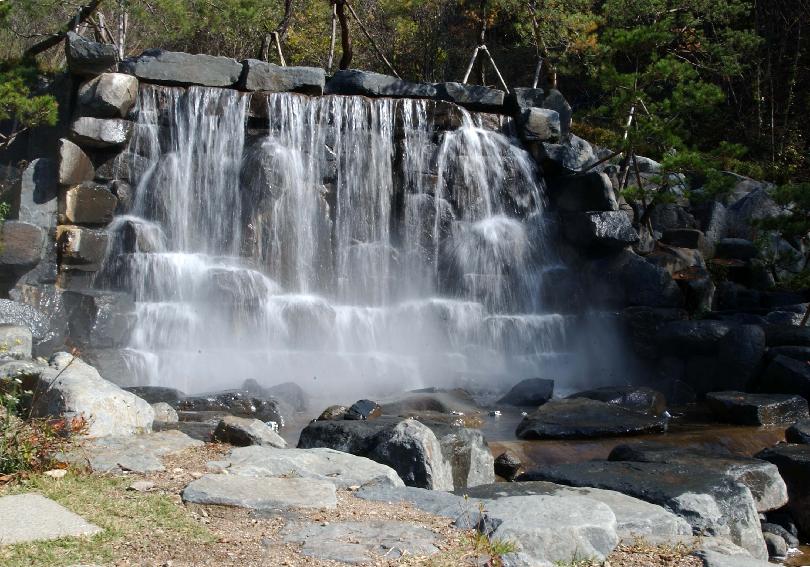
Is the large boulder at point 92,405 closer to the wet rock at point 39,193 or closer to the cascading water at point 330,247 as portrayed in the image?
the cascading water at point 330,247

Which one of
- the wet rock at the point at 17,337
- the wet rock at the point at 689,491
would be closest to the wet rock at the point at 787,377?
the wet rock at the point at 689,491

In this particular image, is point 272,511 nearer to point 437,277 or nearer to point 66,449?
point 66,449

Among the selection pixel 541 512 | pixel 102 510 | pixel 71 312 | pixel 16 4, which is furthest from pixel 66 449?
pixel 16 4

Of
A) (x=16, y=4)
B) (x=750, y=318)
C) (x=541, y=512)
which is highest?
(x=16, y=4)

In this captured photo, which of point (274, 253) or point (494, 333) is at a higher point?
point (274, 253)

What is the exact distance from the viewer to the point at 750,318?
13.2 metres

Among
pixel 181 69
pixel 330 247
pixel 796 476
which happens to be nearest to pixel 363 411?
pixel 796 476

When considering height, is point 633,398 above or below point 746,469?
above

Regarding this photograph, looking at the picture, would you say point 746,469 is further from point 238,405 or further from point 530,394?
point 238,405

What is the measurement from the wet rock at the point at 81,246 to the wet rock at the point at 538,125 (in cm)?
716

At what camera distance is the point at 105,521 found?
348cm

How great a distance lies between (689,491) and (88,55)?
415 inches

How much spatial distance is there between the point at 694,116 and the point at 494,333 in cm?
1125

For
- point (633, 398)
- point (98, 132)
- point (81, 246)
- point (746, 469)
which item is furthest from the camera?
point (98, 132)
